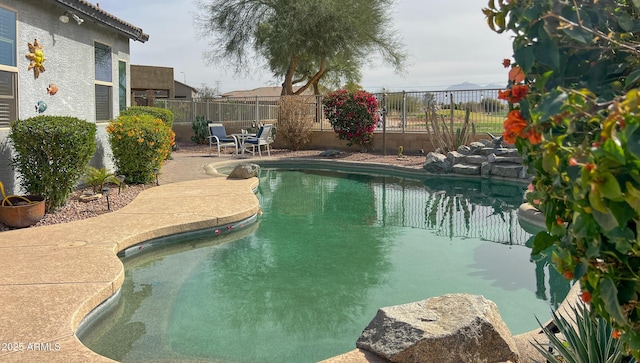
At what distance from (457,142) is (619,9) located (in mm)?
14680

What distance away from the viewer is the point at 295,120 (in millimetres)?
18922

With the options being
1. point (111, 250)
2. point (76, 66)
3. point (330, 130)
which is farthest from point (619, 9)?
point (330, 130)

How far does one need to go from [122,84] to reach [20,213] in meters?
5.73

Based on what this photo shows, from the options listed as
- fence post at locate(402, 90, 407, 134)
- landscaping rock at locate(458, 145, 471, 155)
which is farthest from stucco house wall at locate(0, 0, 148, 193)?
fence post at locate(402, 90, 407, 134)

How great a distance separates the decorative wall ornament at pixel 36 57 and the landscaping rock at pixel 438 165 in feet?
30.2

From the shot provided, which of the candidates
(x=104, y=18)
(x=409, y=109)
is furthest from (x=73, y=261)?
(x=409, y=109)

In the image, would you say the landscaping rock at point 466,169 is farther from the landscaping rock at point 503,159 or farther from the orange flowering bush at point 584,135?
the orange flowering bush at point 584,135

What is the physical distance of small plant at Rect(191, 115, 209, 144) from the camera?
814 inches

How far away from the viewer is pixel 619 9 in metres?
1.50

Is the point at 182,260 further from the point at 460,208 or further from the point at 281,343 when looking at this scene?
the point at 460,208

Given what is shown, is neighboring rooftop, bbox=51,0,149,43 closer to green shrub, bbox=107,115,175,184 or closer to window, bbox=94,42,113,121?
window, bbox=94,42,113,121

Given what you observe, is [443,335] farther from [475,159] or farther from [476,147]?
[476,147]

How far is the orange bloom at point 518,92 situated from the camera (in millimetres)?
1332

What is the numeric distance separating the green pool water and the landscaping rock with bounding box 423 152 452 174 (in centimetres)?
402
